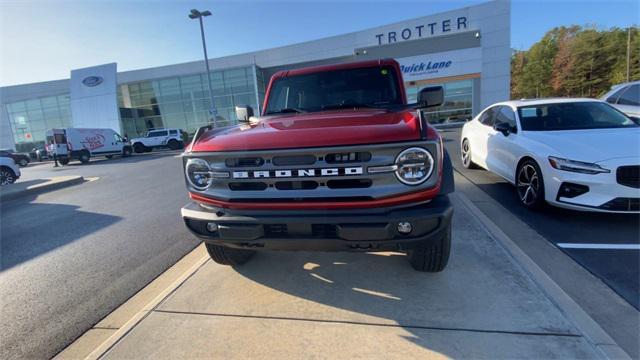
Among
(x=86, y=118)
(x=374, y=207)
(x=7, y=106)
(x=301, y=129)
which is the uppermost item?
(x=7, y=106)

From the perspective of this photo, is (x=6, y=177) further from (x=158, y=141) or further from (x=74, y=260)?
(x=158, y=141)

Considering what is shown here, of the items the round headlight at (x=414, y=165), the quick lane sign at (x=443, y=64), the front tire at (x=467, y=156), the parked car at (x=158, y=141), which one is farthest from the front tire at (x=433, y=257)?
the parked car at (x=158, y=141)

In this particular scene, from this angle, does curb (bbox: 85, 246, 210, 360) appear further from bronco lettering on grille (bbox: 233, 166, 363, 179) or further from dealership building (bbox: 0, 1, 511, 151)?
dealership building (bbox: 0, 1, 511, 151)

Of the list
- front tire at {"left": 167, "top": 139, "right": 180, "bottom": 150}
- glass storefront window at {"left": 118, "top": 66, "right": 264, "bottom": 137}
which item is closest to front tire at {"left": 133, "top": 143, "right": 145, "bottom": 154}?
front tire at {"left": 167, "top": 139, "right": 180, "bottom": 150}

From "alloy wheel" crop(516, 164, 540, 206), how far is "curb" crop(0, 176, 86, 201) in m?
12.1

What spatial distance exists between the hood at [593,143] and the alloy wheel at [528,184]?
0.41m

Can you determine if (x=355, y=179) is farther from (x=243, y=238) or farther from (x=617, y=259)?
(x=617, y=259)

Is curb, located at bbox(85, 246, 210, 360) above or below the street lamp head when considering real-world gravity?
below

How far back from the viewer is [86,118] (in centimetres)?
3494

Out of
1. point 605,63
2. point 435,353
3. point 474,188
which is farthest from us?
point 605,63

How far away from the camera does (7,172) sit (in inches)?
492

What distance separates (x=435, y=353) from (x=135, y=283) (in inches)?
114

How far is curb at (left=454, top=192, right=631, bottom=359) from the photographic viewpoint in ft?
6.54

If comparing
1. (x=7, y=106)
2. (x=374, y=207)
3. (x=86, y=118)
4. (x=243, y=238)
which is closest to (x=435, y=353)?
(x=374, y=207)
